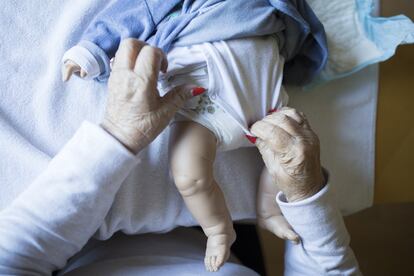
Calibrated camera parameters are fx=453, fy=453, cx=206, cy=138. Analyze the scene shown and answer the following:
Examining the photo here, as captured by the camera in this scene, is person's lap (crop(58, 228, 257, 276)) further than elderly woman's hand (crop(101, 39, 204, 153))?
Yes

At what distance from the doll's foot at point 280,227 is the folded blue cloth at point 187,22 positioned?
323mm

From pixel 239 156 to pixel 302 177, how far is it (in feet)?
0.57

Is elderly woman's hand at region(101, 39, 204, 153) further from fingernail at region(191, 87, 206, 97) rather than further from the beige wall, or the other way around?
the beige wall

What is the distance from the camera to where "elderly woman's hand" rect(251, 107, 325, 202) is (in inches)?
26.3

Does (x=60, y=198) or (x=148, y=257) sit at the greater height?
(x=60, y=198)

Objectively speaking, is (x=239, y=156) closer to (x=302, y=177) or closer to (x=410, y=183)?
(x=302, y=177)

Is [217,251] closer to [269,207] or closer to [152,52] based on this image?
[269,207]

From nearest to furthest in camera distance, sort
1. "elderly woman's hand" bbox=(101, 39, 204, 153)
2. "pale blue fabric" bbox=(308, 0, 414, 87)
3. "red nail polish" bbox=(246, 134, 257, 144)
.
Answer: "elderly woman's hand" bbox=(101, 39, 204, 153) < "red nail polish" bbox=(246, 134, 257, 144) < "pale blue fabric" bbox=(308, 0, 414, 87)

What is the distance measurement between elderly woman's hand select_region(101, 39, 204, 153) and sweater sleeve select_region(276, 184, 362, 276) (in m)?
0.24

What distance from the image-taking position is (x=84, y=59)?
696 millimetres

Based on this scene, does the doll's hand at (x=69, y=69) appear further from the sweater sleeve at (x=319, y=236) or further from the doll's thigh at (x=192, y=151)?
the sweater sleeve at (x=319, y=236)

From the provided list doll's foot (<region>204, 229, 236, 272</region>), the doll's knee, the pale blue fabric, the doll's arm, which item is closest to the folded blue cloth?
the doll's arm

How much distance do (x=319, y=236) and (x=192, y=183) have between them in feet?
0.73

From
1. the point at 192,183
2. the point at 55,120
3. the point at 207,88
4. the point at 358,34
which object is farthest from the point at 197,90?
the point at 358,34
